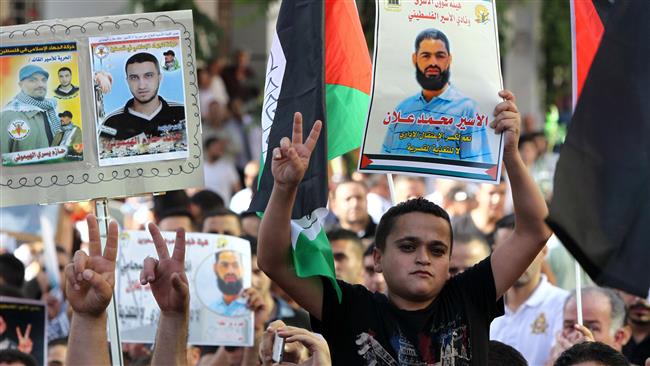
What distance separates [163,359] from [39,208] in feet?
20.6

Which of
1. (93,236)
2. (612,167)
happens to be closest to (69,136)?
A: (93,236)

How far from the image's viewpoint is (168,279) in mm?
5297

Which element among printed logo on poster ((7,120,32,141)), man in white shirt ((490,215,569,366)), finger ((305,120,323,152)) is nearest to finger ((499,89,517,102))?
finger ((305,120,323,152))

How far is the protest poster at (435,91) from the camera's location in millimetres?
6027

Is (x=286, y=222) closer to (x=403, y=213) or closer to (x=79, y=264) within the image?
(x=403, y=213)

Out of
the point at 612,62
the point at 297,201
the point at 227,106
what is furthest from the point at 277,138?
the point at 227,106

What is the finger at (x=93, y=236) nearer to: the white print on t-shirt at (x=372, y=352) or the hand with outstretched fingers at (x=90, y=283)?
the hand with outstretched fingers at (x=90, y=283)

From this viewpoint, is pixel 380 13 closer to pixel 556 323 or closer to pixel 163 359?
pixel 163 359

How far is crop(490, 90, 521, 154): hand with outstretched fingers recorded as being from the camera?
5.75 metres

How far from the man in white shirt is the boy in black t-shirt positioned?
2579 mm

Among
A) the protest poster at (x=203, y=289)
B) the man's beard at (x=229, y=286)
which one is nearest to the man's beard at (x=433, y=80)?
the protest poster at (x=203, y=289)

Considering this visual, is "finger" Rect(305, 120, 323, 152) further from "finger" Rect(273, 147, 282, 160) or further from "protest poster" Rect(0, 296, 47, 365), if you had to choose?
"protest poster" Rect(0, 296, 47, 365)

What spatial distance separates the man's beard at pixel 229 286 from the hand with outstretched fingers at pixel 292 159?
309 centimetres

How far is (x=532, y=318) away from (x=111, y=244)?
3513mm
